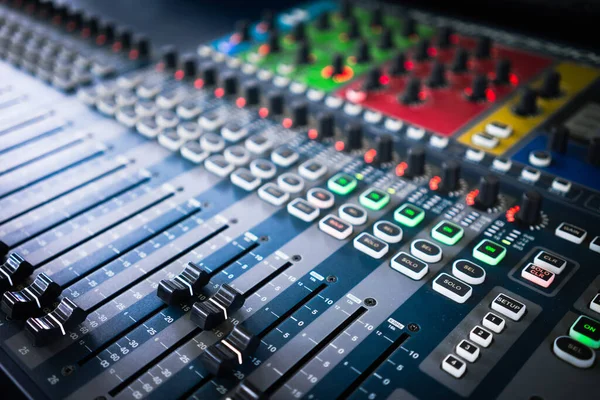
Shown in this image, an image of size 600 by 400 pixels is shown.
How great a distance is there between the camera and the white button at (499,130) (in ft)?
8.05

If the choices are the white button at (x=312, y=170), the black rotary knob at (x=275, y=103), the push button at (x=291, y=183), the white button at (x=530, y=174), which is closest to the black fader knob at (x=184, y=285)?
the push button at (x=291, y=183)

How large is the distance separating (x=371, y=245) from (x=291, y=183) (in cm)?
45

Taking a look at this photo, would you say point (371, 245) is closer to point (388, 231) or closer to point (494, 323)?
point (388, 231)

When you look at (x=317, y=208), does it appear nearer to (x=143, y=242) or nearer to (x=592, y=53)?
(x=143, y=242)

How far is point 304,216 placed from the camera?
84.1 inches

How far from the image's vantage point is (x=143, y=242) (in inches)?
81.9

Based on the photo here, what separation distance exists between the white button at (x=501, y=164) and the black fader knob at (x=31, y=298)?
5.33 ft

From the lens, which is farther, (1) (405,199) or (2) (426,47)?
(2) (426,47)

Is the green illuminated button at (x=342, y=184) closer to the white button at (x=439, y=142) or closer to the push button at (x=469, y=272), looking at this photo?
the white button at (x=439, y=142)

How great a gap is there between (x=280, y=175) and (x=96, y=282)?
0.81 meters

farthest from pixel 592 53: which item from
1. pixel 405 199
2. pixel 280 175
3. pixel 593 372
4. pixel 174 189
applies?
pixel 174 189

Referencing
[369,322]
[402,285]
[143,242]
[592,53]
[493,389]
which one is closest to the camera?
[493,389]

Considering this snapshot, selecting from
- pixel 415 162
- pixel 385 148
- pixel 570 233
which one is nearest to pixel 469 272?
pixel 570 233

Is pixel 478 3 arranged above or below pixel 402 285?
above
